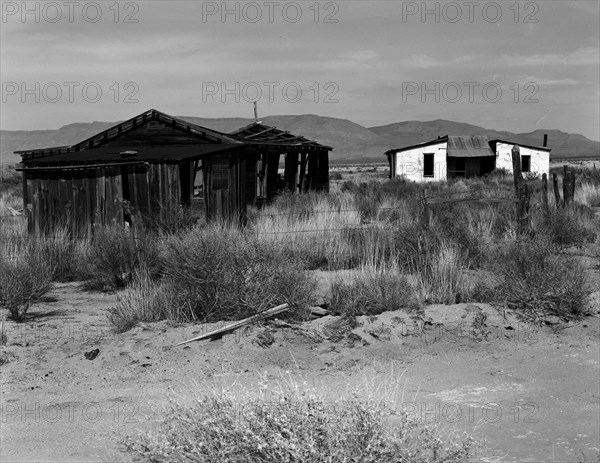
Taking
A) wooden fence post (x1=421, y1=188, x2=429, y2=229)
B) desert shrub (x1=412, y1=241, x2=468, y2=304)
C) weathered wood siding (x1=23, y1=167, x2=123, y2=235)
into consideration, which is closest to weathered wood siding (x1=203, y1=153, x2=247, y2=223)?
weathered wood siding (x1=23, y1=167, x2=123, y2=235)

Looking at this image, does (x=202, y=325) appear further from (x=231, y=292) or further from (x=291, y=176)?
(x=291, y=176)

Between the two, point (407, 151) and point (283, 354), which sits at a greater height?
point (407, 151)

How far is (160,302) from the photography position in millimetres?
8984

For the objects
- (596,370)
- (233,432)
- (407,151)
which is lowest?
(596,370)

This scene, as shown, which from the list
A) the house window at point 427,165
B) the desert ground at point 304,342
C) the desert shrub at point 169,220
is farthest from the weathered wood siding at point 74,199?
the house window at point 427,165

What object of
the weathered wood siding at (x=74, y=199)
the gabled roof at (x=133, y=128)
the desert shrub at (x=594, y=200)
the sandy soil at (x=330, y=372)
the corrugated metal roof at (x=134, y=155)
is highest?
the gabled roof at (x=133, y=128)

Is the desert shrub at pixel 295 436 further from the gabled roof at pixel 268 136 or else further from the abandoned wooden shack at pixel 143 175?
the gabled roof at pixel 268 136

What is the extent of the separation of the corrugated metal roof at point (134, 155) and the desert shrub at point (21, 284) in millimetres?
5502

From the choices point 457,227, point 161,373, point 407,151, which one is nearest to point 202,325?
point 161,373

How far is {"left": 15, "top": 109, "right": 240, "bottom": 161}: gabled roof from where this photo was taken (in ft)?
68.2

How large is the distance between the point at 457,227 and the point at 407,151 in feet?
105

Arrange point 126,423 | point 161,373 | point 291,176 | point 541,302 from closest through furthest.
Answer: point 126,423 → point 161,373 → point 541,302 → point 291,176

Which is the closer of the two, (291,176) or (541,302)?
(541,302)

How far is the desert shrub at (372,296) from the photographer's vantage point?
9.18 metres
